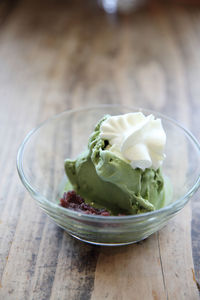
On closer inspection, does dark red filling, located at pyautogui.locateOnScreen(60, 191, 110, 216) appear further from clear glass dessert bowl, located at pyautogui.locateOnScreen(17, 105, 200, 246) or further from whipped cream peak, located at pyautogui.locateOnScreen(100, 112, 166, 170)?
whipped cream peak, located at pyautogui.locateOnScreen(100, 112, 166, 170)

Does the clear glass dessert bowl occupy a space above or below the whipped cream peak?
below

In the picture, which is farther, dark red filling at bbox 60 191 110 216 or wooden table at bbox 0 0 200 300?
dark red filling at bbox 60 191 110 216

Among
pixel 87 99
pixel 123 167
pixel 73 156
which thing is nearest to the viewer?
pixel 123 167

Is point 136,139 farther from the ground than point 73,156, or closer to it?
farther from the ground

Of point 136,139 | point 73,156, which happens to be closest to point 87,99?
point 73,156

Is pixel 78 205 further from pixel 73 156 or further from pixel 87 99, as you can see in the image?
pixel 87 99

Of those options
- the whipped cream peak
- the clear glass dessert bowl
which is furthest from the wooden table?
the whipped cream peak

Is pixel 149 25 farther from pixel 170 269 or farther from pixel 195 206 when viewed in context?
pixel 170 269
